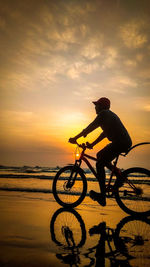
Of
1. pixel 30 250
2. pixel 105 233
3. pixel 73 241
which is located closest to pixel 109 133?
pixel 105 233

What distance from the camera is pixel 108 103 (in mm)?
5605

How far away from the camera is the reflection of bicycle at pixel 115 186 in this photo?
536 cm

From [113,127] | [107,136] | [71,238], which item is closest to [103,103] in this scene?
[113,127]

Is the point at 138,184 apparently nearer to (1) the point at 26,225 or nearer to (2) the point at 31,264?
(1) the point at 26,225

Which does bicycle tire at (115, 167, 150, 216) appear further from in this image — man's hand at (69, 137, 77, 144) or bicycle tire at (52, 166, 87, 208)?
man's hand at (69, 137, 77, 144)

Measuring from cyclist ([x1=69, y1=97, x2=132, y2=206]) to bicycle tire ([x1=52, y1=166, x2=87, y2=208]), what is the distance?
2.10ft

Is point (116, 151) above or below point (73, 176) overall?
above

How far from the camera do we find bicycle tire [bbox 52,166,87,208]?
6.05m

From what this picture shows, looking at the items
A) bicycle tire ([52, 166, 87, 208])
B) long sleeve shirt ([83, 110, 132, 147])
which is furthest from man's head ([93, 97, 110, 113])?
bicycle tire ([52, 166, 87, 208])

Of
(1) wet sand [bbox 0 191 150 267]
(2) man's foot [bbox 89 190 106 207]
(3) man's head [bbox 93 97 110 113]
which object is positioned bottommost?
(1) wet sand [bbox 0 191 150 267]

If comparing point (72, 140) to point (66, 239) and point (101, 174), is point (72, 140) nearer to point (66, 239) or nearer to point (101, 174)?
point (101, 174)

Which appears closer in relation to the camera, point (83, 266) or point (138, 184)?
point (83, 266)

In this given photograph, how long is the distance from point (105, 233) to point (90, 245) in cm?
69

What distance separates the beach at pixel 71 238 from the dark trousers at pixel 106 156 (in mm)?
817
